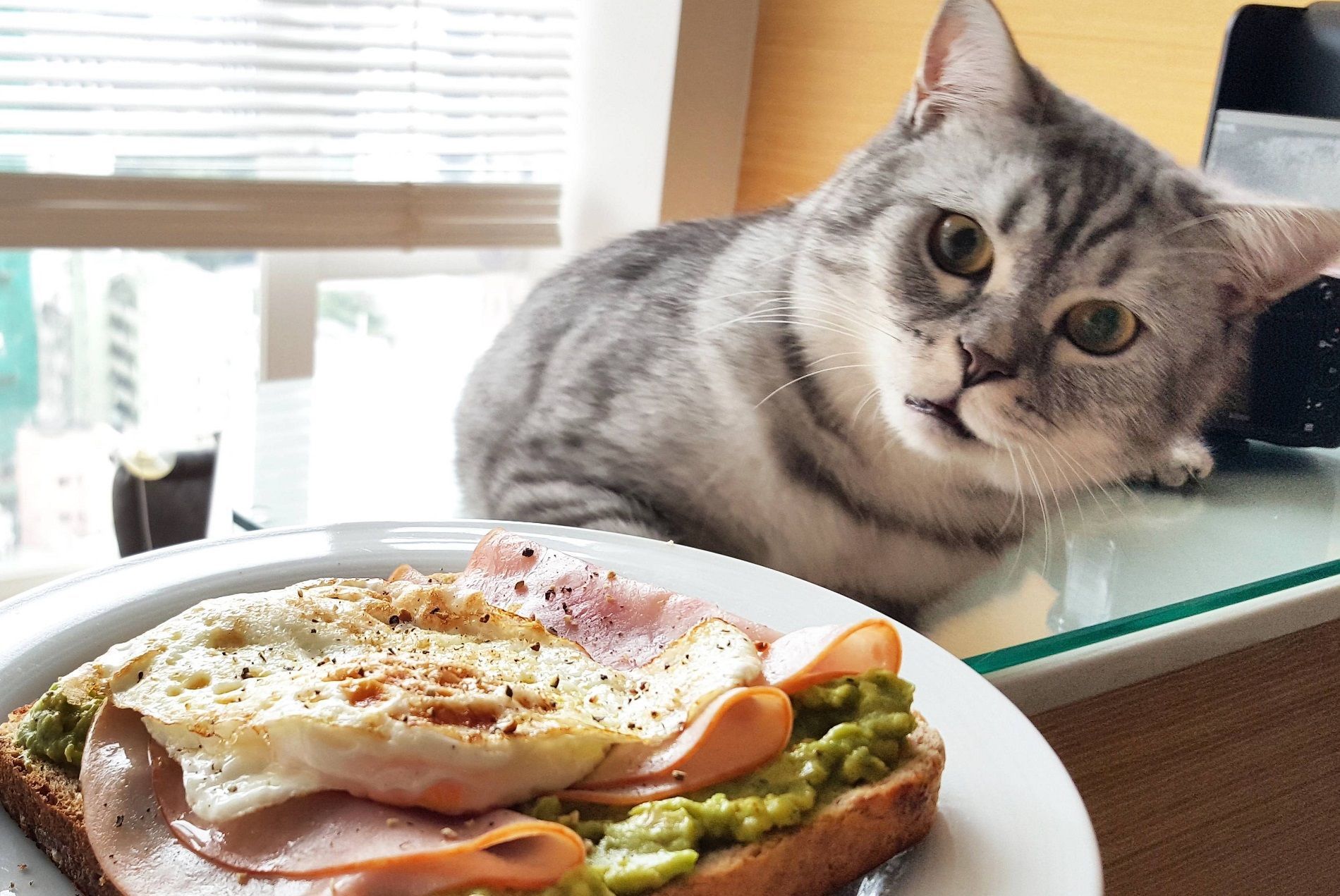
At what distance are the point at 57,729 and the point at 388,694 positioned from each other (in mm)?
186

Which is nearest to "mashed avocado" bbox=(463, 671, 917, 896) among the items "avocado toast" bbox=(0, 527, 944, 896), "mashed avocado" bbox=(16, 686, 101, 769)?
"avocado toast" bbox=(0, 527, 944, 896)

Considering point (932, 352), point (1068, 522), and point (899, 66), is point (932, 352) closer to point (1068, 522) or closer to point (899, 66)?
point (1068, 522)

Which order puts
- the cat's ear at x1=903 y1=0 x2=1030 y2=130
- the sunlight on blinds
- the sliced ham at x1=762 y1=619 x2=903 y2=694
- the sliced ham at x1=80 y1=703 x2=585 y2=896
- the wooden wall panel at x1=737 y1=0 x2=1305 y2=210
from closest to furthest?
1. the sliced ham at x1=80 y1=703 x2=585 y2=896
2. the sliced ham at x1=762 y1=619 x2=903 y2=694
3. the cat's ear at x1=903 y1=0 x2=1030 y2=130
4. the wooden wall panel at x1=737 y1=0 x2=1305 y2=210
5. the sunlight on blinds

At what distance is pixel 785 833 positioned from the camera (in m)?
0.54

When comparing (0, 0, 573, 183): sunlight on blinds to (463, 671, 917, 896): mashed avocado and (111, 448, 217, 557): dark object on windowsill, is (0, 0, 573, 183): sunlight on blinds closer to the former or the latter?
(111, 448, 217, 557): dark object on windowsill

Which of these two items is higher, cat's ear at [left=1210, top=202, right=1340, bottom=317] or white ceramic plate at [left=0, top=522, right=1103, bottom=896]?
cat's ear at [left=1210, top=202, right=1340, bottom=317]

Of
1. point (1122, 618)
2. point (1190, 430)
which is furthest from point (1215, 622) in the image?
point (1190, 430)

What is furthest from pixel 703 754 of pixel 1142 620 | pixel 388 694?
pixel 1142 620

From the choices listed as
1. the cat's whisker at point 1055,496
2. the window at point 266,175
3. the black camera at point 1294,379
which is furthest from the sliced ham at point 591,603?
the window at point 266,175

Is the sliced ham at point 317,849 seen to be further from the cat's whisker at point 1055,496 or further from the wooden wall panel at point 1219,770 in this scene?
the cat's whisker at point 1055,496

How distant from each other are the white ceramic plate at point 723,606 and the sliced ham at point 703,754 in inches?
3.4

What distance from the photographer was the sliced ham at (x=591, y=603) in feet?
2.19

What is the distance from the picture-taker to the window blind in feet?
5.60

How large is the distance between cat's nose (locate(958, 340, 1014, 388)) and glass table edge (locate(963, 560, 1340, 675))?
0.20m
